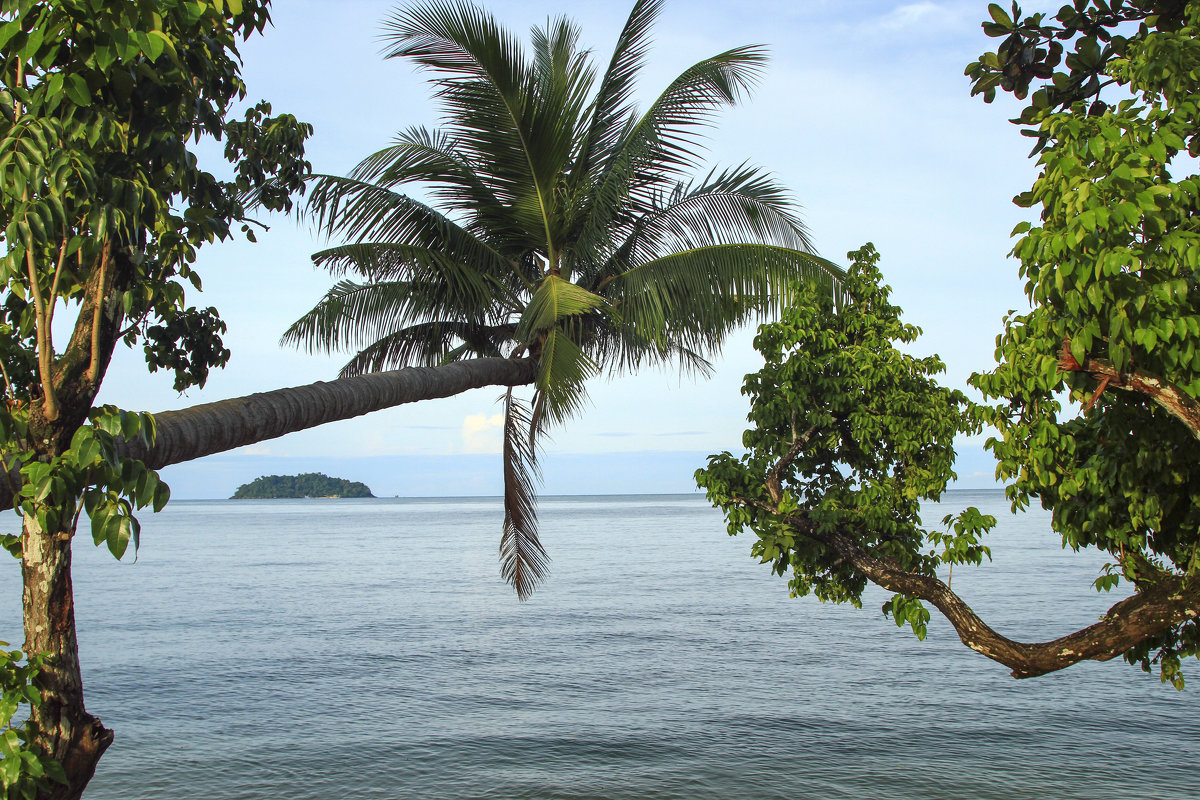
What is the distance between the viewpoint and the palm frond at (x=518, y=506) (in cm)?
1004

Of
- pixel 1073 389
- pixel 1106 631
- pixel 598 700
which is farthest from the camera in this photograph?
pixel 598 700

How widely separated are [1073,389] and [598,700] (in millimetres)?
13659

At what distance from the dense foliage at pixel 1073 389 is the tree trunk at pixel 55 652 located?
4664 millimetres

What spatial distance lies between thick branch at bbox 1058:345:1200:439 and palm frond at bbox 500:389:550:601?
228 inches

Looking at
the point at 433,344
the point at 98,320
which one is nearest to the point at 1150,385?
the point at 98,320

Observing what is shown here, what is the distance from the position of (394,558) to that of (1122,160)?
46.7 meters

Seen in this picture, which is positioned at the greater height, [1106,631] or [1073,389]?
[1073,389]

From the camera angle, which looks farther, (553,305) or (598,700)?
(598,700)

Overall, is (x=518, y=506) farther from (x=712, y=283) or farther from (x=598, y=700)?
(x=598, y=700)

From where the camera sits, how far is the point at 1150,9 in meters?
4.77

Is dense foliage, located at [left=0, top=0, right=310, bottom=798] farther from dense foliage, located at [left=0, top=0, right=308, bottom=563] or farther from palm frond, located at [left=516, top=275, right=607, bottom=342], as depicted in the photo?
palm frond, located at [left=516, top=275, right=607, bottom=342]

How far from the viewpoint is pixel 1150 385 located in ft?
13.8

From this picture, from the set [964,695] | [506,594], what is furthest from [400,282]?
[506,594]

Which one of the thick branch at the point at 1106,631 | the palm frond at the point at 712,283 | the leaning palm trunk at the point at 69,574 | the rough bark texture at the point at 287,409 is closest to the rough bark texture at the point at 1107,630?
the thick branch at the point at 1106,631
